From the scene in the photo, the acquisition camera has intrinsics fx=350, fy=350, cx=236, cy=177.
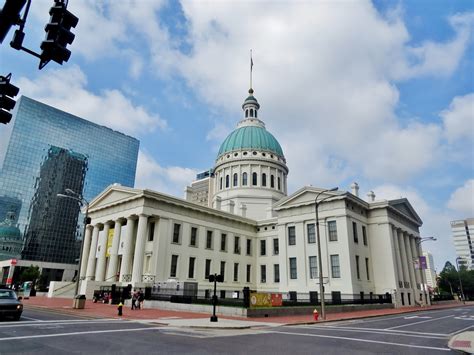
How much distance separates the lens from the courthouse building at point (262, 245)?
44.1 metres

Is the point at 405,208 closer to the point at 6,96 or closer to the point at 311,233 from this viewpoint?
the point at 311,233

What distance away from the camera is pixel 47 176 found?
11431 cm

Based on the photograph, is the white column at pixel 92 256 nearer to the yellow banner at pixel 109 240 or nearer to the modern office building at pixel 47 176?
the yellow banner at pixel 109 240

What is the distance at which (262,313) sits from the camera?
82.9 feet

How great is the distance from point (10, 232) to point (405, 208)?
349ft

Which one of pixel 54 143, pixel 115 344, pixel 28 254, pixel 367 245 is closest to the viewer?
pixel 115 344

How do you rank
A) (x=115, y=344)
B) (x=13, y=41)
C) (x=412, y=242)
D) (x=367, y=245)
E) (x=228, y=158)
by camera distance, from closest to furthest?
(x=13, y=41) < (x=115, y=344) < (x=367, y=245) < (x=412, y=242) < (x=228, y=158)

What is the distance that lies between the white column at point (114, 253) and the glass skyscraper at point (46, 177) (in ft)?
247

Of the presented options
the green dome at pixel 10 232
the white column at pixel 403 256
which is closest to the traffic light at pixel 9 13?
the white column at pixel 403 256

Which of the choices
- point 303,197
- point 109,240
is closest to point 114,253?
point 109,240

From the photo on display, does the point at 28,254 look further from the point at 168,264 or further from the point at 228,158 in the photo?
the point at 168,264

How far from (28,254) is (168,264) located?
83592 millimetres

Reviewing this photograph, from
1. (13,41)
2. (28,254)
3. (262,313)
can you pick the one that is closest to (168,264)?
(262,313)

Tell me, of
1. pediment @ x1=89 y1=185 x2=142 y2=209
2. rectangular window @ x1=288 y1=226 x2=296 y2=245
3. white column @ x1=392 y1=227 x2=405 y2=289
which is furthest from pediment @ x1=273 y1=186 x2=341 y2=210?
pediment @ x1=89 y1=185 x2=142 y2=209
